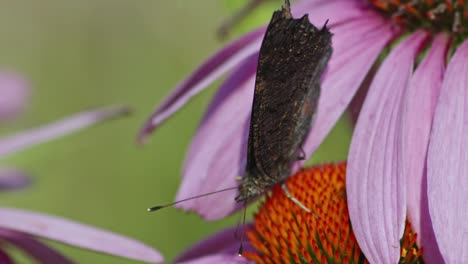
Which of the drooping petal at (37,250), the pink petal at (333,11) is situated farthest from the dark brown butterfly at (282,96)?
the drooping petal at (37,250)

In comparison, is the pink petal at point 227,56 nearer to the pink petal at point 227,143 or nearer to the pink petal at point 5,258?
the pink petal at point 227,143

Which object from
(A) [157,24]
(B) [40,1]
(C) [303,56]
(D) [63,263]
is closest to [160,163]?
(A) [157,24]

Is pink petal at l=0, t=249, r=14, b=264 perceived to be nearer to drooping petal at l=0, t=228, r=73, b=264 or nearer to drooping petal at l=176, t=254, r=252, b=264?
drooping petal at l=0, t=228, r=73, b=264

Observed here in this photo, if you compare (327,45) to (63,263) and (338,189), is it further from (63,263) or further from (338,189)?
(63,263)

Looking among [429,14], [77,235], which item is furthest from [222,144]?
[429,14]

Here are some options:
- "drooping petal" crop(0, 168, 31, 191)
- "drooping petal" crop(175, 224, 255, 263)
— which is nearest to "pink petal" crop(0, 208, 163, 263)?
"drooping petal" crop(175, 224, 255, 263)

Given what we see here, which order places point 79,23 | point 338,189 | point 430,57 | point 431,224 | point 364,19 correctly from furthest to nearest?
point 79,23
point 364,19
point 430,57
point 338,189
point 431,224
